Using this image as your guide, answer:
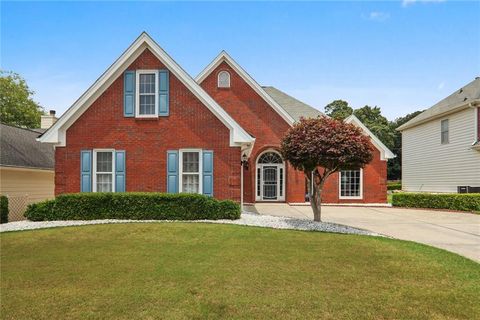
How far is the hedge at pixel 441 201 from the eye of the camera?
19.3m

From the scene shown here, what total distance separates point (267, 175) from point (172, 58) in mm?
10867

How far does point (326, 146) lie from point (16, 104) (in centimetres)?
4503

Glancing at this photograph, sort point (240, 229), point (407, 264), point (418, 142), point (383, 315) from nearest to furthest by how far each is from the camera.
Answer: point (383, 315) → point (407, 264) → point (240, 229) → point (418, 142)

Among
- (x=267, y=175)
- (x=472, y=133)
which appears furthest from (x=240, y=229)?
(x=472, y=133)

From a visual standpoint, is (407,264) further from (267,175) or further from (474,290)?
(267,175)

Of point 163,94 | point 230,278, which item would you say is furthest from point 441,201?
point 230,278

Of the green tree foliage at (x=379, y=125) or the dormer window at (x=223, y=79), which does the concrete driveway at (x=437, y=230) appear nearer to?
the dormer window at (x=223, y=79)

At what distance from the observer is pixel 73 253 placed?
27.6ft

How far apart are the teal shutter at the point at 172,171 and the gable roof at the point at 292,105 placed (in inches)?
500

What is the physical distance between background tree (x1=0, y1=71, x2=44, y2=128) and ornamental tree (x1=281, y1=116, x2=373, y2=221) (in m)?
42.8

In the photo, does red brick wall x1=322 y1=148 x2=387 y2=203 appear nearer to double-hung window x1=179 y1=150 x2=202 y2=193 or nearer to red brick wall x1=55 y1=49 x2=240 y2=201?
red brick wall x1=55 y1=49 x2=240 y2=201

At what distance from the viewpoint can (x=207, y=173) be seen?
49.0 feet

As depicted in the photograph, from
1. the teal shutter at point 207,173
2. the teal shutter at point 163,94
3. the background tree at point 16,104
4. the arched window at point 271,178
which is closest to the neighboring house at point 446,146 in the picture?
the arched window at point 271,178

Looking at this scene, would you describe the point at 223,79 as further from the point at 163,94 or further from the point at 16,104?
the point at 16,104
